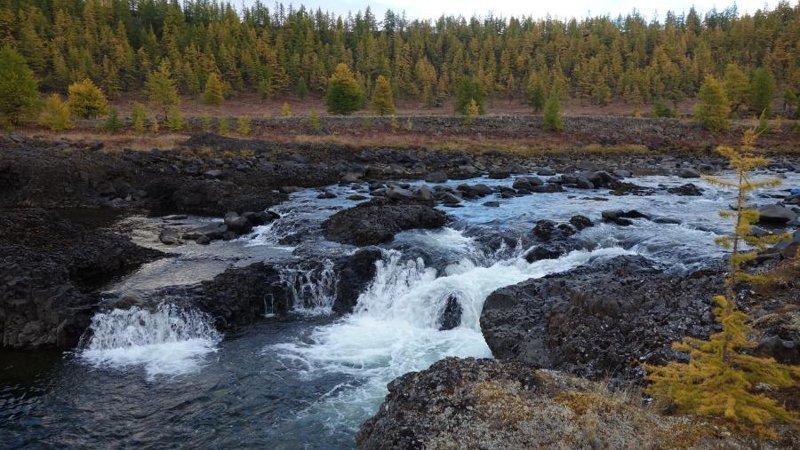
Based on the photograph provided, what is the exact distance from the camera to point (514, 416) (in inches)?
314

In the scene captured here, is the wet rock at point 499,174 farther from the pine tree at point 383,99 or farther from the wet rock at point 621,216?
the pine tree at point 383,99

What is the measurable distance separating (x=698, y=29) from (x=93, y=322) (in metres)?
219

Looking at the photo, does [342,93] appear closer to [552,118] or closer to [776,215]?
[552,118]

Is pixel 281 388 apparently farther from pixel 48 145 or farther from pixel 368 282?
pixel 48 145

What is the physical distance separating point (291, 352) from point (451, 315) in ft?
17.5

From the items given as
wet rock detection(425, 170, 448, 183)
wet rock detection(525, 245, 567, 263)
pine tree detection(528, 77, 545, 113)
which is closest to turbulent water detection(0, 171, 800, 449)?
wet rock detection(525, 245, 567, 263)

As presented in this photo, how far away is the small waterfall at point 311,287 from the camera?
18188 millimetres

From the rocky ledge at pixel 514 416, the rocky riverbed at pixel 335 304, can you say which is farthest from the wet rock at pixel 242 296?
the rocky ledge at pixel 514 416

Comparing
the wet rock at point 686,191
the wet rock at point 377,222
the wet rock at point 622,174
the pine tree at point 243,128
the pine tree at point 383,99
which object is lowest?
the wet rock at point 377,222

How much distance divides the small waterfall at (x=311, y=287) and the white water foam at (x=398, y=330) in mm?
1256

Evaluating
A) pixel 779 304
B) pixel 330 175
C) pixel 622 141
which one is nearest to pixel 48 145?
pixel 330 175

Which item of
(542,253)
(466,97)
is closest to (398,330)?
(542,253)

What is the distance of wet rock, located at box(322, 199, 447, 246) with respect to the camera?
22.6 meters

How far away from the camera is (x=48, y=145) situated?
42.4m
